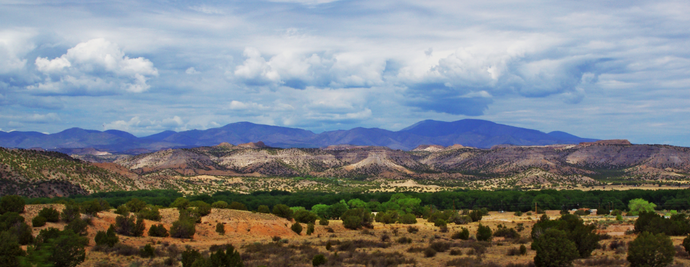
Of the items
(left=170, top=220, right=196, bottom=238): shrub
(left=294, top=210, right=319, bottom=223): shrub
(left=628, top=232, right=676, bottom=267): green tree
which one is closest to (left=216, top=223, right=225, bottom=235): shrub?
(left=170, top=220, right=196, bottom=238): shrub

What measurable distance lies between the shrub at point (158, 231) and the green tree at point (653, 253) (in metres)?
31.3

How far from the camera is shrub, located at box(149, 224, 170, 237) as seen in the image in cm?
3644

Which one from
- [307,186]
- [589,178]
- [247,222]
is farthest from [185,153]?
[247,222]

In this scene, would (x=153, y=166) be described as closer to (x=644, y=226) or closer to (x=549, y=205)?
(x=549, y=205)

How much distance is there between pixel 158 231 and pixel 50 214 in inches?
294

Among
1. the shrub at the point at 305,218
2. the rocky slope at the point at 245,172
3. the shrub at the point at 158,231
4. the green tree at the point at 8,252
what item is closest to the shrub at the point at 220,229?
the shrub at the point at 158,231

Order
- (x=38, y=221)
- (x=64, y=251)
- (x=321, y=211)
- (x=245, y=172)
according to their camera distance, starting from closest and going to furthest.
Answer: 1. (x=64, y=251)
2. (x=38, y=221)
3. (x=321, y=211)
4. (x=245, y=172)

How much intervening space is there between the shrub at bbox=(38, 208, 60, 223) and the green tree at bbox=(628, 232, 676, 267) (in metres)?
→ 36.5

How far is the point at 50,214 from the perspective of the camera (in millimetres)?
34281

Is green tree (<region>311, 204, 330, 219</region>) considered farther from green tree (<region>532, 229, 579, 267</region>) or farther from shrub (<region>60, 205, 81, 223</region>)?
green tree (<region>532, 229, 579, 267</region>)

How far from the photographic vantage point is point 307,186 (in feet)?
449

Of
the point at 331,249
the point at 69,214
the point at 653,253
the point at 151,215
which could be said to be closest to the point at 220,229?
the point at 151,215

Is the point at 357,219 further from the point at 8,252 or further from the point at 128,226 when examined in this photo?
the point at 8,252

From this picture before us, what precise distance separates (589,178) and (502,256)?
450ft
